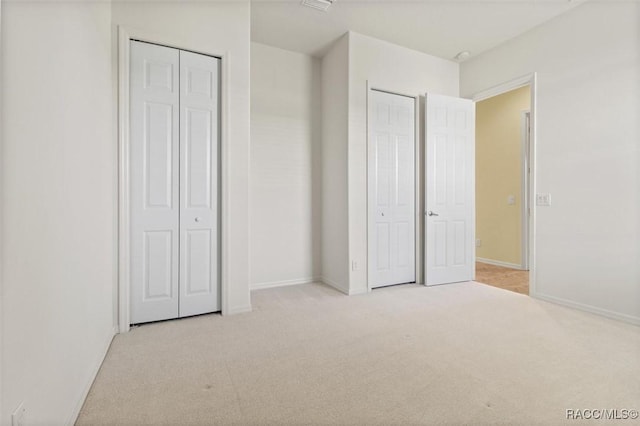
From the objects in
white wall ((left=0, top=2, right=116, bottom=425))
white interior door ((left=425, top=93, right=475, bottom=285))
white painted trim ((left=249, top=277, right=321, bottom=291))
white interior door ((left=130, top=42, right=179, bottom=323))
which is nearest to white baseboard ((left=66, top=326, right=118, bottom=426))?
white wall ((left=0, top=2, right=116, bottom=425))

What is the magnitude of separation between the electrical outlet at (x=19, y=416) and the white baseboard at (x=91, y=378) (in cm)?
43

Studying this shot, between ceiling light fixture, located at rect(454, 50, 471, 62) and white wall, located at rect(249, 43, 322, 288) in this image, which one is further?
ceiling light fixture, located at rect(454, 50, 471, 62)

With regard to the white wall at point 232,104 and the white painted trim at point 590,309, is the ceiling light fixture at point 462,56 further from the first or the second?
the white painted trim at point 590,309

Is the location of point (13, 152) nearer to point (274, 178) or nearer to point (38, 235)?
point (38, 235)

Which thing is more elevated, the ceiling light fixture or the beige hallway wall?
the ceiling light fixture

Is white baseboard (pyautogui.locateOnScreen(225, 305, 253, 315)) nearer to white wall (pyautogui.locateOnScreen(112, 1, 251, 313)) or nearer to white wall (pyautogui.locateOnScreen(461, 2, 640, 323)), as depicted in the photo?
white wall (pyautogui.locateOnScreen(112, 1, 251, 313))

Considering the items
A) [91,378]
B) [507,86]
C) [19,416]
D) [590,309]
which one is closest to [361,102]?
[507,86]

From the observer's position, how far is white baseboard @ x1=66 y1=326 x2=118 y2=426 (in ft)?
4.50

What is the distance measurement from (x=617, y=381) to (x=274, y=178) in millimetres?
3210

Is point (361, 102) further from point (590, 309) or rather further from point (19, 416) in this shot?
point (19, 416)

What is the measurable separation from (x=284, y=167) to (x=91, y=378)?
8.70 feet

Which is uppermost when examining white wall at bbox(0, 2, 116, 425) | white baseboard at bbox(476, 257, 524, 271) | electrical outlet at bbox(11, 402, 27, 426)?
white wall at bbox(0, 2, 116, 425)

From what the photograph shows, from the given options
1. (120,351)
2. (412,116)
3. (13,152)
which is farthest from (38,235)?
(412,116)

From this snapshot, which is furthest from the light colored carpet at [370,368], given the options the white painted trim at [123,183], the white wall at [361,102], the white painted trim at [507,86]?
the white painted trim at [507,86]
